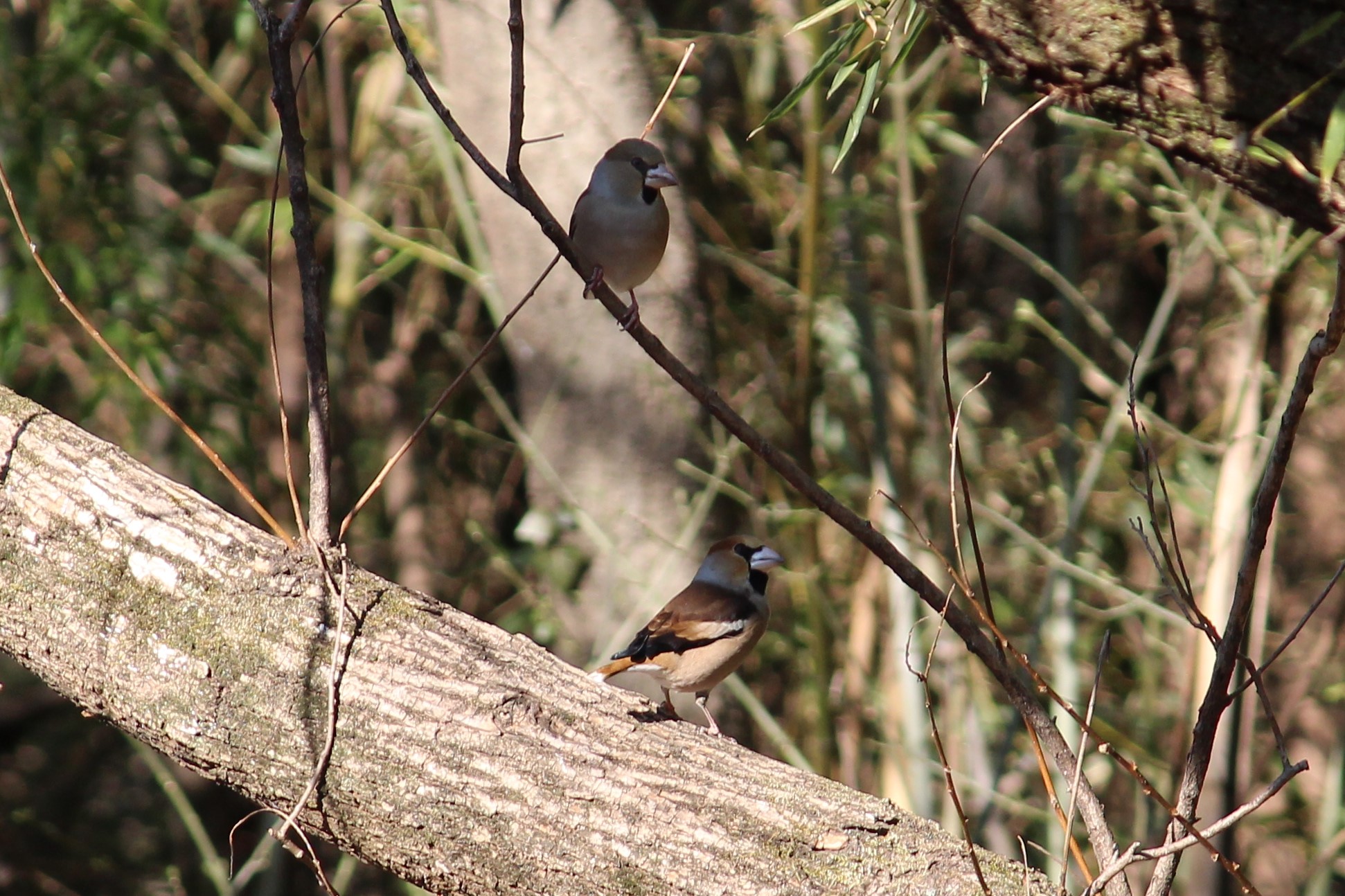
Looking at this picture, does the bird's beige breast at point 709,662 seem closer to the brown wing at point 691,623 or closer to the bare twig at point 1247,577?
the brown wing at point 691,623

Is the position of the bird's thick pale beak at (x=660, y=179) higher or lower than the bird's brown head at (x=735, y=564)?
higher

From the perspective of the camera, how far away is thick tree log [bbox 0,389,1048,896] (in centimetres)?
209

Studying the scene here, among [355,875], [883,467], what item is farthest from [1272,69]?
[355,875]

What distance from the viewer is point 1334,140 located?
138cm

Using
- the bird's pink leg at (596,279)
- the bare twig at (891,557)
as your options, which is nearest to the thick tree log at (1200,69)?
the bare twig at (891,557)

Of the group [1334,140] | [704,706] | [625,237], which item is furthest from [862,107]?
[704,706]

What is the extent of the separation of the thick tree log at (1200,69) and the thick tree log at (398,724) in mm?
1192

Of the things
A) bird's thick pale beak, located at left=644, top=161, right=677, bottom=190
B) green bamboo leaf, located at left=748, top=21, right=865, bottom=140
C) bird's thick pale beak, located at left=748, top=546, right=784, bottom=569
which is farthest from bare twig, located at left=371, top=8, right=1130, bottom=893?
bird's thick pale beak, located at left=748, top=546, right=784, bottom=569

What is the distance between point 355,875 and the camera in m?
6.63

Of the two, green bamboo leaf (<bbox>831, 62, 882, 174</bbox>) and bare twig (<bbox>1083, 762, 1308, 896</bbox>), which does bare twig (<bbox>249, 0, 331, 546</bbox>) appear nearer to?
green bamboo leaf (<bbox>831, 62, 882, 174</bbox>)

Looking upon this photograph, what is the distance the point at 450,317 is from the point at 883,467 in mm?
2837

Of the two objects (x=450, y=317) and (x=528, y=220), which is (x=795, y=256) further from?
(x=450, y=317)

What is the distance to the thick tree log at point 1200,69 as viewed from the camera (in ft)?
4.80

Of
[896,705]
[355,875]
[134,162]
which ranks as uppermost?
[134,162]
